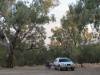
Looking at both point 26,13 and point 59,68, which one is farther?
point 26,13

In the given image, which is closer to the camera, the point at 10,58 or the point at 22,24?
the point at 22,24

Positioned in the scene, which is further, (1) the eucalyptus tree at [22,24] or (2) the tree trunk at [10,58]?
(2) the tree trunk at [10,58]

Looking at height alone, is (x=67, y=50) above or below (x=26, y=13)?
below

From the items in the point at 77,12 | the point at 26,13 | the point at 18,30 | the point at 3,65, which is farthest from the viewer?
the point at 3,65

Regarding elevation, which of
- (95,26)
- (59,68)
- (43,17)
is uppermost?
(43,17)

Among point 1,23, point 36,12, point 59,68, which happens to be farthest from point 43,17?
point 59,68

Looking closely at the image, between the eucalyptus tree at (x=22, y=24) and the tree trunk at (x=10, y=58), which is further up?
the eucalyptus tree at (x=22, y=24)

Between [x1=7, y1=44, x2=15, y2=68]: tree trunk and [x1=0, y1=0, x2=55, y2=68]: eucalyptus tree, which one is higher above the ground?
[x1=0, y1=0, x2=55, y2=68]: eucalyptus tree

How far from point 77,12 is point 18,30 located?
26846 millimetres

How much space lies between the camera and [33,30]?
62.8 meters

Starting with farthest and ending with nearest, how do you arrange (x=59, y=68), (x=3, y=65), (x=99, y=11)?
(x=3, y=65), (x=59, y=68), (x=99, y=11)

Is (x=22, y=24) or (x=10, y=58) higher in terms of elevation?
(x=22, y=24)

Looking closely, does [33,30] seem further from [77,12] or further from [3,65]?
[77,12]

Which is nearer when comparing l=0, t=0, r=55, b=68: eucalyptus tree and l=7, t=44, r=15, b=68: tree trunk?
l=0, t=0, r=55, b=68: eucalyptus tree
